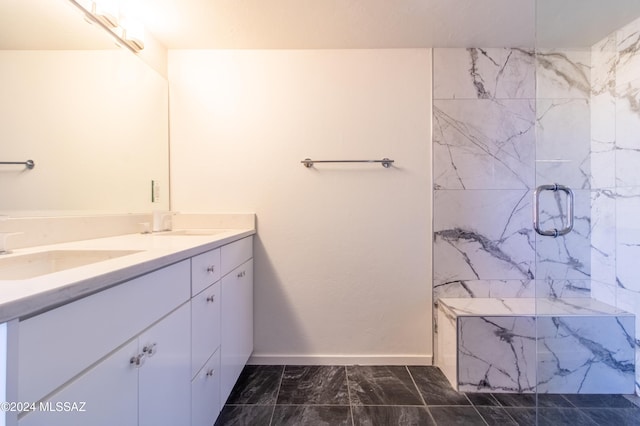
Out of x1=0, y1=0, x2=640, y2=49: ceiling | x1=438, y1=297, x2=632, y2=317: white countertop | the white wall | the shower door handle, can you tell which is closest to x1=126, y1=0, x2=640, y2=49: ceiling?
x1=0, y1=0, x2=640, y2=49: ceiling

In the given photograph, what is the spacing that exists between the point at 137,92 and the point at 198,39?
0.51 meters

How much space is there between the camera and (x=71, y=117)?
1186 millimetres

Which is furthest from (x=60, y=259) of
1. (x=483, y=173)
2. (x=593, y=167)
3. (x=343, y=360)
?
(x=593, y=167)

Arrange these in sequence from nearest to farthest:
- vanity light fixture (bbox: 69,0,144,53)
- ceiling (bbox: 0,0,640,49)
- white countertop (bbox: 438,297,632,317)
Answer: vanity light fixture (bbox: 69,0,144,53), ceiling (bbox: 0,0,640,49), white countertop (bbox: 438,297,632,317)

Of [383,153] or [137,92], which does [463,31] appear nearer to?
[383,153]

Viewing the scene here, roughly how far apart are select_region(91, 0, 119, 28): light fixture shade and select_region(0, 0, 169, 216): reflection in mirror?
63 millimetres

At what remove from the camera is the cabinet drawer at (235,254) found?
1300mm

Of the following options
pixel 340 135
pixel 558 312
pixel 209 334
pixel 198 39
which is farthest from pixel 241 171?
pixel 558 312

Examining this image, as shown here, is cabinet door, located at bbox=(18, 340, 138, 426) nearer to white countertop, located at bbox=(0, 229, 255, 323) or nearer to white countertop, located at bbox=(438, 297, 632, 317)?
white countertop, located at bbox=(0, 229, 255, 323)

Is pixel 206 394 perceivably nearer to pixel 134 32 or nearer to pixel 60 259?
pixel 60 259

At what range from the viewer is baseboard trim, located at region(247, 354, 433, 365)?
5.87ft

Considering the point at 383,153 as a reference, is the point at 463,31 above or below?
above

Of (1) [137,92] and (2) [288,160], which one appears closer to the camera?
(1) [137,92]

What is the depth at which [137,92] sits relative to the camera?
5.19 ft
